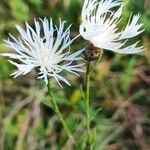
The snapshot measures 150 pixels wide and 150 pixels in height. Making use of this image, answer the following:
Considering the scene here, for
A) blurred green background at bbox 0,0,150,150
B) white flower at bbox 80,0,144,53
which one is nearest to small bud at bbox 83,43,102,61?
white flower at bbox 80,0,144,53

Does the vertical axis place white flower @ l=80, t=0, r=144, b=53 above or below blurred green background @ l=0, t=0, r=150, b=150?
above

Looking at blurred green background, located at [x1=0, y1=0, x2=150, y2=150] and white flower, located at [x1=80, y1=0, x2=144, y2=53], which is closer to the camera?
white flower, located at [x1=80, y1=0, x2=144, y2=53]

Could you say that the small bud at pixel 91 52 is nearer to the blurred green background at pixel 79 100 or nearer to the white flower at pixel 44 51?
the white flower at pixel 44 51

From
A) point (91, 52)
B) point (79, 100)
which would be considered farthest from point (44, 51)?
point (79, 100)

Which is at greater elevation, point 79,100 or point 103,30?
point 103,30

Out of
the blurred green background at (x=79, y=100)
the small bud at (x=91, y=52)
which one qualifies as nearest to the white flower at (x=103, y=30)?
the small bud at (x=91, y=52)

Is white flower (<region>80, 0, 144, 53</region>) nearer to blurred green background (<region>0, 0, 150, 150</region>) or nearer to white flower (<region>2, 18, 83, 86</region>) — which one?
white flower (<region>2, 18, 83, 86</region>)

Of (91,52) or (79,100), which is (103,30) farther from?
(79,100)

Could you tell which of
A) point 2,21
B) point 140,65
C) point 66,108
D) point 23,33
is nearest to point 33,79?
point 66,108
